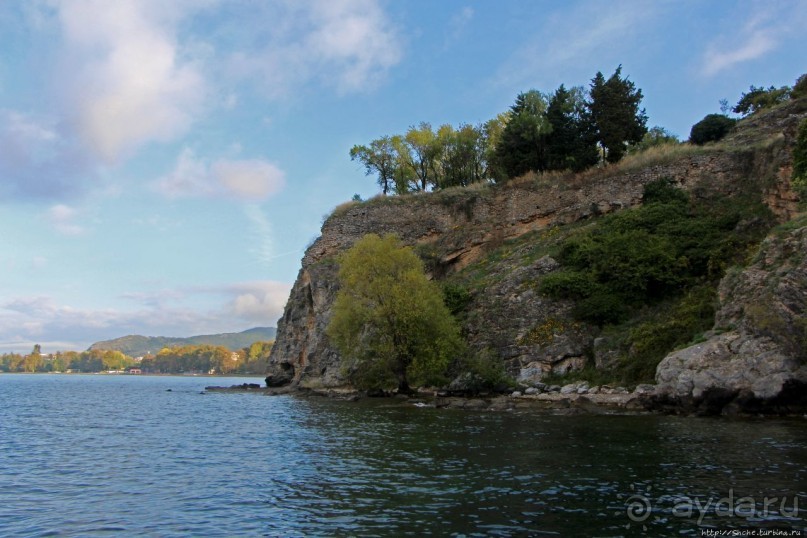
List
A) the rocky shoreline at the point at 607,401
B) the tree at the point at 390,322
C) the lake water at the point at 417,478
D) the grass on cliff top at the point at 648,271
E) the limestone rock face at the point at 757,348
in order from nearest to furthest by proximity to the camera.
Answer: the lake water at the point at 417,478 < the limestone rock face at the point at 757,348 < the rocky shoreline at the point at 607,401 < the grass on cliff top at the point at 648,271 < the tree at the point at 390,322

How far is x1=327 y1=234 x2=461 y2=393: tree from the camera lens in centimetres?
3953

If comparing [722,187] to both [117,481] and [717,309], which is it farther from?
[117,481]

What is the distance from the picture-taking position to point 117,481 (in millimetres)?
15359

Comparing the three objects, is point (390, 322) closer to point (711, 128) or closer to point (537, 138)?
point (537, 138)

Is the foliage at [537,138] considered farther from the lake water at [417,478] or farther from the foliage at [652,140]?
the lake water at [417,478]

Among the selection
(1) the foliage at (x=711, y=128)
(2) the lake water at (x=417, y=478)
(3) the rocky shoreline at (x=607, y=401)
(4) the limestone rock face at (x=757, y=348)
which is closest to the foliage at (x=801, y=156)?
(4) the limestone rock face at (x=757, y=348)

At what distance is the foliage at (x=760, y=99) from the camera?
187 ft

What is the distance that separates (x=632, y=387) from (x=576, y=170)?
2809 centimetres

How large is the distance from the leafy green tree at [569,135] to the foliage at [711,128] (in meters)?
9.39

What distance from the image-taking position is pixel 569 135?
56.1 metres

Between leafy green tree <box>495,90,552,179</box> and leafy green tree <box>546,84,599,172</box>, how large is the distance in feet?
2.83

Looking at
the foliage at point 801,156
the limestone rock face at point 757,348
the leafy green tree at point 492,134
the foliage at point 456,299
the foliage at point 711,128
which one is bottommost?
the limestone rock face at point 757,348

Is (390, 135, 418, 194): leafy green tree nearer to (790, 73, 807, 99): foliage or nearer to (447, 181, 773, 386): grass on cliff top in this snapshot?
(447, 181, 773, 386): grass on cliff top

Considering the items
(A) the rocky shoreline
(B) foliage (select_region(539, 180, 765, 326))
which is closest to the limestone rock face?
(A) the rocky shoreline
